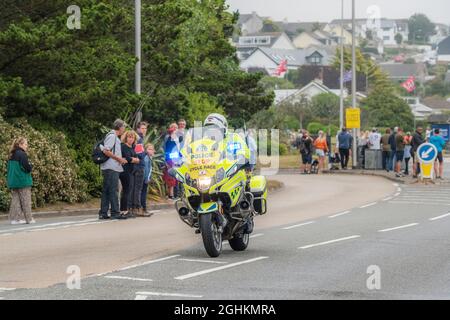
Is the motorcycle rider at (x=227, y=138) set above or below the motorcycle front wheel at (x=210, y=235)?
above

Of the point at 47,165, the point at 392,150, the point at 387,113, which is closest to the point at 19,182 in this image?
the point at 47,165

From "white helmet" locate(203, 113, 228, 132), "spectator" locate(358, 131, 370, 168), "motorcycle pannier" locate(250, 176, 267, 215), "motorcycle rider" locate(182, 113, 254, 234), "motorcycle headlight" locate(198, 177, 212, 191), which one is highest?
"white helmet" locate(203, 113, 228, 132)

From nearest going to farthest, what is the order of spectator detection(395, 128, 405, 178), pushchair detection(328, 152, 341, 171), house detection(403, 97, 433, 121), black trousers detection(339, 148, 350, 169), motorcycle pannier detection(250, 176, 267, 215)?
motorcycle pannier detection(250, 176, 267, 215)
spectator detection(395, 128, 405, 178)
black trousers detection(339, 148, 350, 169)
pushchair detection(328, 152, 341, 171)
house detection(403, 97, 433, 121)

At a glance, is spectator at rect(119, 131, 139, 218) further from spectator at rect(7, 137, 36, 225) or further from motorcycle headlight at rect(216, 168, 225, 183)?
motorcycle headlight at rect(216, 168, 225, 183)

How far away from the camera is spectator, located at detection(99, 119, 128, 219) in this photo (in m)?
22.5

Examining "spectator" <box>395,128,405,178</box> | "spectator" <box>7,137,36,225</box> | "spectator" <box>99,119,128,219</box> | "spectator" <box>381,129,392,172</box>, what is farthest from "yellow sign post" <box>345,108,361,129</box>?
"spectator" <box>7,137,36,225</box>

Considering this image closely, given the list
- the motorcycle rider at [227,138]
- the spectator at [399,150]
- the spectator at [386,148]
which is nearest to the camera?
the motorcycle rider at [227,138]

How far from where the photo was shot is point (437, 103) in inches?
6649

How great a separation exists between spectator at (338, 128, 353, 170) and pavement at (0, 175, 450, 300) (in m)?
21.5

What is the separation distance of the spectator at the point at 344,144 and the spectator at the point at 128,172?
23.7 m

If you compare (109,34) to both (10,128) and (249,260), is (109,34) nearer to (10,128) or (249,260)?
(10,128)

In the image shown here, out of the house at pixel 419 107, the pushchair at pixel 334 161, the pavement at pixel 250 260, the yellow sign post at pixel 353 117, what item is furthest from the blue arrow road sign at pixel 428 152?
the house at pixel 419 107

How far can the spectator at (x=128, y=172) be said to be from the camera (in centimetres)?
2302

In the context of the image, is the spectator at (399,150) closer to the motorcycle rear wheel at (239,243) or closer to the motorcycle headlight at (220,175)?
the motorcycle rear wheel at (239,243)
